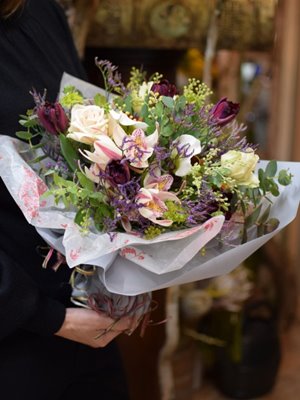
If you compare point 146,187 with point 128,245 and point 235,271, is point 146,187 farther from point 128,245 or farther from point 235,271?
point 235,271

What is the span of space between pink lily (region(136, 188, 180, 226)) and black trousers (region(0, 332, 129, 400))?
0.41 meters

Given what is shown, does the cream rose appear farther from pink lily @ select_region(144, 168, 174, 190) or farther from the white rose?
the white rose

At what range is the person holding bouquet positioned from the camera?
1103 millimetres

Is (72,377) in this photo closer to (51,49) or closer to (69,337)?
(69,337)

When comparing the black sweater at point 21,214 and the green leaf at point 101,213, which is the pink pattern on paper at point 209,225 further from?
the black sweater at point 21,214

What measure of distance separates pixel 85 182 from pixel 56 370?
0.46 metres

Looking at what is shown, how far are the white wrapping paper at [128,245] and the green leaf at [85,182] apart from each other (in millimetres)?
67

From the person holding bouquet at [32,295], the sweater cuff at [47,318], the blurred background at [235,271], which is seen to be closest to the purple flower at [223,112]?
the person holding bouquet at [32,295]

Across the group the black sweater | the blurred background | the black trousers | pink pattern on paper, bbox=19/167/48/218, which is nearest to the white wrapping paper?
pink pattern on paper, bbox=19/167/48/218

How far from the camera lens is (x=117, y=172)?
3.03 ft

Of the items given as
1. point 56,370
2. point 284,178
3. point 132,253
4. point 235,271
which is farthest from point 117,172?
point 235,271

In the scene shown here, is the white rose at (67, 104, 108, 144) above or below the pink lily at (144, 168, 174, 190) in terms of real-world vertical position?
above

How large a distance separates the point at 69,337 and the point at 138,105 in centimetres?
46

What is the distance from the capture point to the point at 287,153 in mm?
3381
